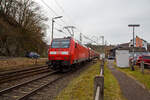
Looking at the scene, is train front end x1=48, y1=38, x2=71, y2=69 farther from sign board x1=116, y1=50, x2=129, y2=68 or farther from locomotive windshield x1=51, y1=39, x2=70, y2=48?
sign board x1=116, y1=50, x2=129, y2=68

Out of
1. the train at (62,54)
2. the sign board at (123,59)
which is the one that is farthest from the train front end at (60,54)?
the sign board at (123,59)

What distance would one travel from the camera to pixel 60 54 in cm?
1145

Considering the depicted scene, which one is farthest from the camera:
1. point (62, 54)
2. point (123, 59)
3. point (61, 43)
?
point (123, 59)

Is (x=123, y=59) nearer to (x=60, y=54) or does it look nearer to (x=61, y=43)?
(x=61, y=43)

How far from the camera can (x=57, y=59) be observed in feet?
37.4

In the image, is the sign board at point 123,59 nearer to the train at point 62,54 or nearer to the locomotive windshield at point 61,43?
the train at point 62,54

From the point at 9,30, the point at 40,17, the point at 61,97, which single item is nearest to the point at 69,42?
the point at 61,97

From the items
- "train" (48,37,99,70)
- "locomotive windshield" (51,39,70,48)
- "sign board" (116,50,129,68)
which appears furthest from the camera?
"sign board" (116,50,129,68)

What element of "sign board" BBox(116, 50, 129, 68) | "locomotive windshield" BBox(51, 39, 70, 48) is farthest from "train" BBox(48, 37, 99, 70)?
"sign board" BBox(116, 50, 129, 68)

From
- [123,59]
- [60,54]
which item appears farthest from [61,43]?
[123,59]

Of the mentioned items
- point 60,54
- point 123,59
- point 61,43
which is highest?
point 61,43

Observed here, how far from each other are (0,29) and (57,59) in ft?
58.8

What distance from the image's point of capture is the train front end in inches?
440

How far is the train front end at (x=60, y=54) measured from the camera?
36.7ft
